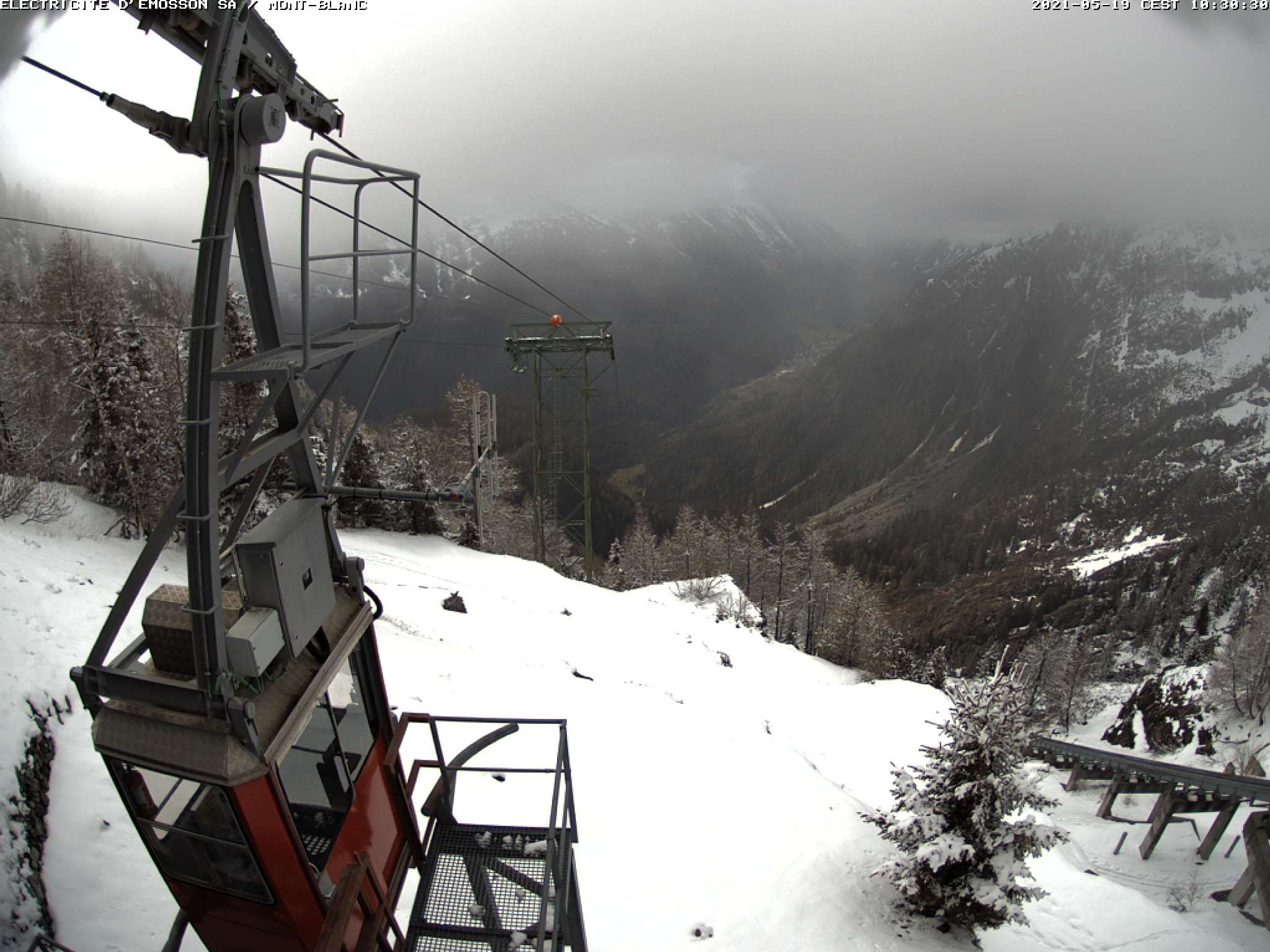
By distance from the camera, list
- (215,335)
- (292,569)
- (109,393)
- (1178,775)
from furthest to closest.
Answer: (109,393)
(1178,775)
(292,569)
(215,335)

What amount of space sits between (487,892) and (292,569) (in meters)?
3.83

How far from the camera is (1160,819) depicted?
20.9 meters

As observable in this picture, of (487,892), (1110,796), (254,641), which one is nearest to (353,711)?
(254,641)

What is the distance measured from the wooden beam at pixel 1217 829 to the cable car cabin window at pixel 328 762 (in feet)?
87.9

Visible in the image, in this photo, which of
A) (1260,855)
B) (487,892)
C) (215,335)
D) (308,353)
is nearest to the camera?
(215,335)

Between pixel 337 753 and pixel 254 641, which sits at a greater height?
pixel 254 641

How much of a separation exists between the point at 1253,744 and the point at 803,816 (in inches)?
2103

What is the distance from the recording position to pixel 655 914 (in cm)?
896

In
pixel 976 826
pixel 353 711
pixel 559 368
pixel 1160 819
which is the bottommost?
pixel 1160 819

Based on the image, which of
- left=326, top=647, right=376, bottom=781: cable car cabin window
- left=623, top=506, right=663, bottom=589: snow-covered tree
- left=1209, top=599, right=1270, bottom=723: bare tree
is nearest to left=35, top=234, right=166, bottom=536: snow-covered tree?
left=326, top=647, right=376, bottom=781: cable car cabin window

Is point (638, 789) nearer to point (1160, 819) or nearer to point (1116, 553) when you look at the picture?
point (1160, 819)

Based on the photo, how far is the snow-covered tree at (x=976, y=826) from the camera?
9984 mm

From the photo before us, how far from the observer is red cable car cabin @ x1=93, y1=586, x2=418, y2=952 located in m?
3.80

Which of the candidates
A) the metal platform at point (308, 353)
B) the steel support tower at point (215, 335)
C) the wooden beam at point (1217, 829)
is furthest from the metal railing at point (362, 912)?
the wooden beam at point (1217, 829)
